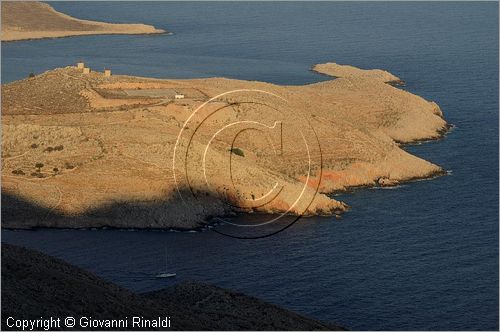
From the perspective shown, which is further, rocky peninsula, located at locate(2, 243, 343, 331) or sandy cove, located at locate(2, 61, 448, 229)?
sandy cove, located at locate(2, 61, 448, 229)

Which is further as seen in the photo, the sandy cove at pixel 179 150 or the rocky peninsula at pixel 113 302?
the sandy cove at pixel 179 150

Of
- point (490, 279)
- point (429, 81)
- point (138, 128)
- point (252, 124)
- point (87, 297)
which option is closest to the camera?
point (87, 297)

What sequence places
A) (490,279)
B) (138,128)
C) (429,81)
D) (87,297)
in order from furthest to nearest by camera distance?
(429,81), (138,128), (490,279), (87,297)

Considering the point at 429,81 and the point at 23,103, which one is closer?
the point at 23,103

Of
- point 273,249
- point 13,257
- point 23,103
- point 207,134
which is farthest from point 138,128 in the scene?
point 13,257

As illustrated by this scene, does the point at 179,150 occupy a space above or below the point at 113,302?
below

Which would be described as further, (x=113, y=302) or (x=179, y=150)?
(x=179, y=150)

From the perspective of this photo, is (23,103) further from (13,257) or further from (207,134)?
(13,257)

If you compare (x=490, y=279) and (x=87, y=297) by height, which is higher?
(x=87, y=297)
